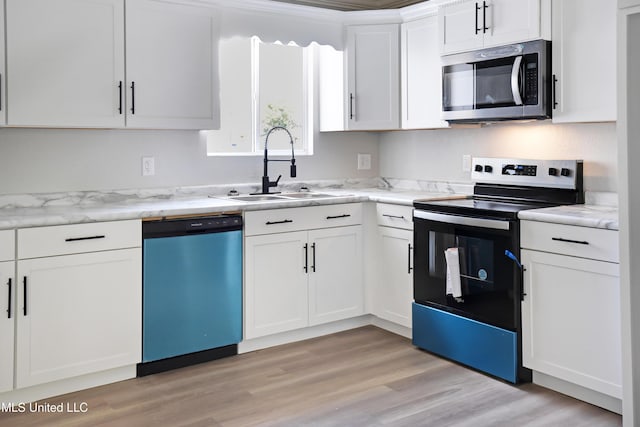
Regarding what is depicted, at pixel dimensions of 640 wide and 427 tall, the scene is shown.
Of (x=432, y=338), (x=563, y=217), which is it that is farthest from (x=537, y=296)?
(x=432, y=338)

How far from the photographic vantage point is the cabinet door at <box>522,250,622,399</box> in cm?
266

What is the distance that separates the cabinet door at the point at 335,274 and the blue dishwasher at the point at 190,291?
0.52 m

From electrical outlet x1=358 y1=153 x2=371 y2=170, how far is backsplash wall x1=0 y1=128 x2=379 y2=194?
489 millimetres

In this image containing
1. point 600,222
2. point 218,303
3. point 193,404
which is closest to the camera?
point 600,222

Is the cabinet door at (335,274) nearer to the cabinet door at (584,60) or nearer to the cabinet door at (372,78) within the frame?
the cabinet door at (372,78)

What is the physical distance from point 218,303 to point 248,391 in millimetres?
588

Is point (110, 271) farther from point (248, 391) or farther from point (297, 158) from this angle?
point (297, 158)

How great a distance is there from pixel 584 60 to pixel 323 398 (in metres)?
2.09

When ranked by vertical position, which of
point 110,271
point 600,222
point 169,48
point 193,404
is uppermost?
point 169,48

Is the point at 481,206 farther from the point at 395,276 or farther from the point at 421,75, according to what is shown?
the point at 421,75

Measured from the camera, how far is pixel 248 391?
3.03m

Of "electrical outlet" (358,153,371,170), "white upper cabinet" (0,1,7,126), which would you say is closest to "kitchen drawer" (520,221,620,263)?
"electrical outlet" (358,153,371,170)

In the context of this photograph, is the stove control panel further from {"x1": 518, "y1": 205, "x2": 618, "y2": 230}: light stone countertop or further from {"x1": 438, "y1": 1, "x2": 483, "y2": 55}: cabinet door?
{"x1": 438, "y1": 1, "x2": 483, "y2": 55}: cabinet door

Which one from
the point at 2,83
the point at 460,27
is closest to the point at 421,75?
the point at 460,27
